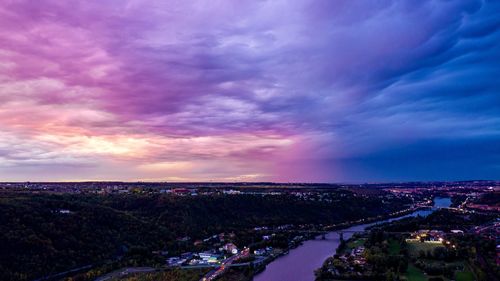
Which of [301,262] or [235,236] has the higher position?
[235,236]

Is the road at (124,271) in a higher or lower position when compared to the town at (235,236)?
lower

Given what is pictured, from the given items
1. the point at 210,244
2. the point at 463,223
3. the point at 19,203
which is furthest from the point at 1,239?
the point at 463,223

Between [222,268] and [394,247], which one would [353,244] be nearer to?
[394,247]

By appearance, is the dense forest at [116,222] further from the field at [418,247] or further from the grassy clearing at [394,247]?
the field at [418,247]

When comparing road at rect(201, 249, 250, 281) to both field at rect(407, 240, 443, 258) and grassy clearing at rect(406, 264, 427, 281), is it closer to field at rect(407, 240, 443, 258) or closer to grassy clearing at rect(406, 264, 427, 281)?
grassy clearing at rect(406, 264, 427, 281)

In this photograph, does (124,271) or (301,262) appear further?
(301,262)

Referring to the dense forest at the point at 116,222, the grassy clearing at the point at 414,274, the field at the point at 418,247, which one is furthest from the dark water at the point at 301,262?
the dense forest at the point at 116,222

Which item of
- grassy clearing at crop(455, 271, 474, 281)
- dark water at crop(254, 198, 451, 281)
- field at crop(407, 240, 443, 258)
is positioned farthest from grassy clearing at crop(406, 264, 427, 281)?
dark water at crop(254, 198, 451, 281)

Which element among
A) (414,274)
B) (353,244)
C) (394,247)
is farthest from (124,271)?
(394,247)
